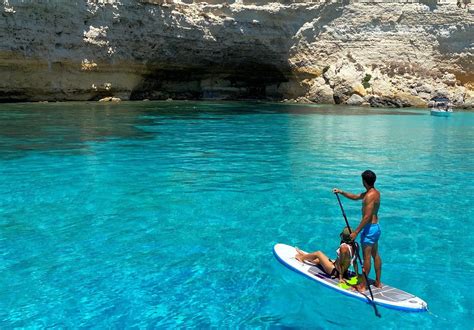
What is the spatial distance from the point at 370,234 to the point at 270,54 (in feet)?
116

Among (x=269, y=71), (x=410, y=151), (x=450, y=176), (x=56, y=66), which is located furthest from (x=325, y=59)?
(x=450, y=176)

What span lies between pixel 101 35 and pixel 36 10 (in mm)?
4329

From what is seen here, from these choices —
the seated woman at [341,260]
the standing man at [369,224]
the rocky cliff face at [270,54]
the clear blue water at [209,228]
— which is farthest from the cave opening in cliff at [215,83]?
the standing man at [369,224]

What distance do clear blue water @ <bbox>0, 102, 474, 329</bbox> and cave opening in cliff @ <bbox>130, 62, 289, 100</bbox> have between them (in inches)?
883

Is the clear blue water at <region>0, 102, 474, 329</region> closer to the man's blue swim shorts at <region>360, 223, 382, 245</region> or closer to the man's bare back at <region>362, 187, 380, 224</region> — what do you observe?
the man's blue swim shorts at <region>360, 223, 382, 245</region>

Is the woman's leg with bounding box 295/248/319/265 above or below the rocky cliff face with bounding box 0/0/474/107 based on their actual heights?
below

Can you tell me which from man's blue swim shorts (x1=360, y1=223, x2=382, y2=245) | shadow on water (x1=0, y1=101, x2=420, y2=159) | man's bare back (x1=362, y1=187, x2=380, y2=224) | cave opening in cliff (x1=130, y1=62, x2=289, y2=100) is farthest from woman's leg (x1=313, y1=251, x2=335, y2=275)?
cave opening in cliff (x1=130, y1=62, x2=289, y2=100)

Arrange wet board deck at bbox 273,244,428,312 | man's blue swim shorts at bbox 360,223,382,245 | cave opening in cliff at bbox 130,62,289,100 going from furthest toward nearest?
1. cave opening in cliff at bbox 130,62,289,100
2. man's blue swim shorts at bbox 360,223,382,245
3. wet board deck at bbox 273,244,428,312

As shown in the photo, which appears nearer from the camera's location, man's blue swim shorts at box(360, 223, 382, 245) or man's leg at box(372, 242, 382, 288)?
man's blue swim shorts at box(360, 223, 382, 245)

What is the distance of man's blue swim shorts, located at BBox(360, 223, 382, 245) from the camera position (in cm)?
588

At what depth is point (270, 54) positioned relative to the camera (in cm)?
3991

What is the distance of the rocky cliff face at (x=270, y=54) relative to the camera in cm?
3391

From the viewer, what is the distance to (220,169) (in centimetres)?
1323

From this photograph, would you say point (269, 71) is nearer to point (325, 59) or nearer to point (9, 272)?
point (325, 59)
